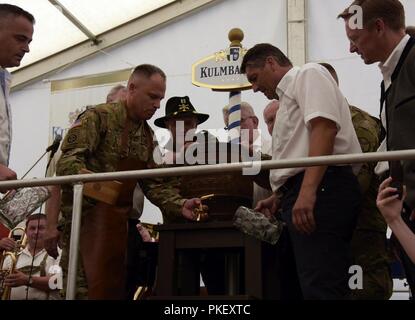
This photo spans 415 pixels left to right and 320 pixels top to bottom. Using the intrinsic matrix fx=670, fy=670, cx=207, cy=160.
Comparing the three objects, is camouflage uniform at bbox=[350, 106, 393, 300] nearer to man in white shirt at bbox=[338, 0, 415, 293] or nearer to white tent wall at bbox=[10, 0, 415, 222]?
man in white shirt at bbox=[338, 0, 415, 293]

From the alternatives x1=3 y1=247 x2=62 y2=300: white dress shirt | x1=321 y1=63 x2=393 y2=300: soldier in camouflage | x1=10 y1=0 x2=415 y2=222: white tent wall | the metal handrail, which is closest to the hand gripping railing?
the metal handrail

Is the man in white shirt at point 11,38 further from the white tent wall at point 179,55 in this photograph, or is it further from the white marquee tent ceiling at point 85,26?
the white marquee tent ceiling at point 85,26

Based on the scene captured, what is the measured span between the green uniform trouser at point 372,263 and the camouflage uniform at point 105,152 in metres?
0.80

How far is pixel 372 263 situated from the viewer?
2.78 m

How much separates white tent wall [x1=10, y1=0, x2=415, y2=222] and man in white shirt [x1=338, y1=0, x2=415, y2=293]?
3497mm

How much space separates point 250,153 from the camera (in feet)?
9.82

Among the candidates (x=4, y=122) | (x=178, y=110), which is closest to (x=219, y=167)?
(x=4, y=122)

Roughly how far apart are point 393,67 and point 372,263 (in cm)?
83

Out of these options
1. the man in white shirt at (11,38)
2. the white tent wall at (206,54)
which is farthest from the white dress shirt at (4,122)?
the white tent wall at (206,54)

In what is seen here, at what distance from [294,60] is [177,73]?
1252 millimetres

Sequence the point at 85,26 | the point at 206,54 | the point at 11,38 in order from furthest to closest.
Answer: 1. the point at 85,26
2. the point at 206,54
3. the point at 11,38

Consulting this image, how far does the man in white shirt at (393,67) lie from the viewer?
231 centimetres

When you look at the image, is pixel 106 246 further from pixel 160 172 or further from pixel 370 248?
pixel 370 248

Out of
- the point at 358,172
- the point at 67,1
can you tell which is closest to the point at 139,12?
the point at 67,1
